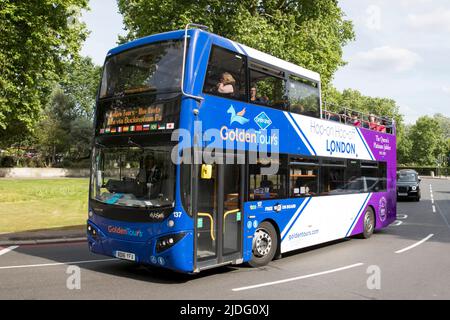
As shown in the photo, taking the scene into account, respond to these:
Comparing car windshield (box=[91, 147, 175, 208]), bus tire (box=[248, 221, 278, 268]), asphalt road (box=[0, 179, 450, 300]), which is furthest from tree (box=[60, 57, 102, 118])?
bus tire (box=[248, 221, 278, 268])

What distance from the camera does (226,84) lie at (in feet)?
27.3

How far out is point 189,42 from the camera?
762cm

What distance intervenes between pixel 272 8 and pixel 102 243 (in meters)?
21.4

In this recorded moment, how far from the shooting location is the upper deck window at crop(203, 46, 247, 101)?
26.2 feet

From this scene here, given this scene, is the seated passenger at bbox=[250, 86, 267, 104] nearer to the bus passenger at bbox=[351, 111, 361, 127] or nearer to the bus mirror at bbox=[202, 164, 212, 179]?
the bus mirror at bbox=[202, 164, 212, 179]

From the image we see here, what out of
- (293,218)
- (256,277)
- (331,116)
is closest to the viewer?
(256,277)

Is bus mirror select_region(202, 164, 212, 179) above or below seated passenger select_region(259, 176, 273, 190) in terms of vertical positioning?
above

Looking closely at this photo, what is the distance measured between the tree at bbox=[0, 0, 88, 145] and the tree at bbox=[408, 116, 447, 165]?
76.2m

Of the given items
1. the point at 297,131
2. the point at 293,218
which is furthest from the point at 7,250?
the point at 297,131

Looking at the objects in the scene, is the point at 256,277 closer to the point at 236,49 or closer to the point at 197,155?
the point at 197,155

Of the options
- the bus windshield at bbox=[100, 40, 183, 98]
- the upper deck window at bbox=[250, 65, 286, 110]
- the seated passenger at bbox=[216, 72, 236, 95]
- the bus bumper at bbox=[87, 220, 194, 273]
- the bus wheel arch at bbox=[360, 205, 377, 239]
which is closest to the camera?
the bus bumper at bbox=[87, 220, 194, 273]

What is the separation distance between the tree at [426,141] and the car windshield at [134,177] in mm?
87554

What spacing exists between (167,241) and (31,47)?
62.0 ft
